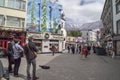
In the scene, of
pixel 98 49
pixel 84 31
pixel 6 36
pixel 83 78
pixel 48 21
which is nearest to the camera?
pixel 83 78

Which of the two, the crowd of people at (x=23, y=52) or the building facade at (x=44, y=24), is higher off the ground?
the building facade at (x=44, y=24)

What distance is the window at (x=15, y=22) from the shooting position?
31.4 metres

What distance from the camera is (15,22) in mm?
32312

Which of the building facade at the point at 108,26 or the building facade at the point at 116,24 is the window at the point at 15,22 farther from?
the building facade at the point at 108,26

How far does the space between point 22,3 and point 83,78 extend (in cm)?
2619

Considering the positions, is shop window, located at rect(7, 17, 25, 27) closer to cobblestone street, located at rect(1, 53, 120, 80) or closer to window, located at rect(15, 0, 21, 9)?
window, located at rect(15, 0, 21, 9)

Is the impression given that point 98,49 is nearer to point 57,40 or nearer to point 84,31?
point 57,40

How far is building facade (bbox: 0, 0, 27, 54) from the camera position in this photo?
97.8ft

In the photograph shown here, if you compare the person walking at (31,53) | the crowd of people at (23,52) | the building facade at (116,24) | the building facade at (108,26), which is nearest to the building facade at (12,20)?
the building facade at (116,24)

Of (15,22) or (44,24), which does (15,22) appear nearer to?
(15,22)

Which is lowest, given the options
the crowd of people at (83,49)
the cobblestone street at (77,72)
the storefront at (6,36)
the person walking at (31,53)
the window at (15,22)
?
the cobblestone street at (77,72)

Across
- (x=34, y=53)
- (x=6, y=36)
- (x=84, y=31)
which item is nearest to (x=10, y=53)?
(x=34, y=53)

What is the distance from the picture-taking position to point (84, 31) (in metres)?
108

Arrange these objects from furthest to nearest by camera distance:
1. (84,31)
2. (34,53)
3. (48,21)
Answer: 1. (84,31)
2. (48,21)
3. (34,53)
